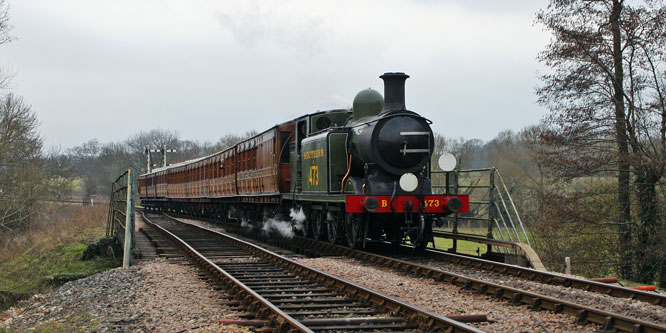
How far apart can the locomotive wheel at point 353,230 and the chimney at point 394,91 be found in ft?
7.46

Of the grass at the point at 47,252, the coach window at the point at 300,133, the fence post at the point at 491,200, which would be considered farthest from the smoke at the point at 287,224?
the fence post at the point at 491,200

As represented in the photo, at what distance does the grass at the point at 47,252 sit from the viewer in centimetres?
1544

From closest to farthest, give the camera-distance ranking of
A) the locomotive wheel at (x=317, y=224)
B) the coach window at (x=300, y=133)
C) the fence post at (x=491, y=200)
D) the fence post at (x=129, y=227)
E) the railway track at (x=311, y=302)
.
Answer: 1. the railway track at (x=311, y=302)
2. the fence post at (x=129, y=227)
3. the fence post at (x=491, y=200)
4. the locomotive wheel at (x=317, y=224)
5. the coach window at (x=300, y=133)

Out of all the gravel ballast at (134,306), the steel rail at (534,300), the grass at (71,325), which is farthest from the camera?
the grass at (71,325)

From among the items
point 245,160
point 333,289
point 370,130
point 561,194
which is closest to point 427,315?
point 333,289

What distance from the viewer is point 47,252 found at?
21031 millimetres

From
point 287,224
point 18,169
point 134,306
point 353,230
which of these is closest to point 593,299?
point 134,306

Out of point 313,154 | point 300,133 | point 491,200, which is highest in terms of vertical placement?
point 300,133

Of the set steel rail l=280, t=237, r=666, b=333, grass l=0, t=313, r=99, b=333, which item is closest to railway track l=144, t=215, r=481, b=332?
steel rail l=280, t=237, r=666, b=333

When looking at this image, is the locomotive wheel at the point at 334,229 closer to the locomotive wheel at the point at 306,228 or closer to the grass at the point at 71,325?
the locomotive wheel at the point at 306,228

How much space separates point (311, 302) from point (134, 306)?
2.17 m

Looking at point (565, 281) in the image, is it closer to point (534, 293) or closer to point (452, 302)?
point (534, 293)

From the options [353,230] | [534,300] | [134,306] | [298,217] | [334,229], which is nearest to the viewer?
[534,300]

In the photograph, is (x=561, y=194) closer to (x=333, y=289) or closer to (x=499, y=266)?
(x=499, y=266)
